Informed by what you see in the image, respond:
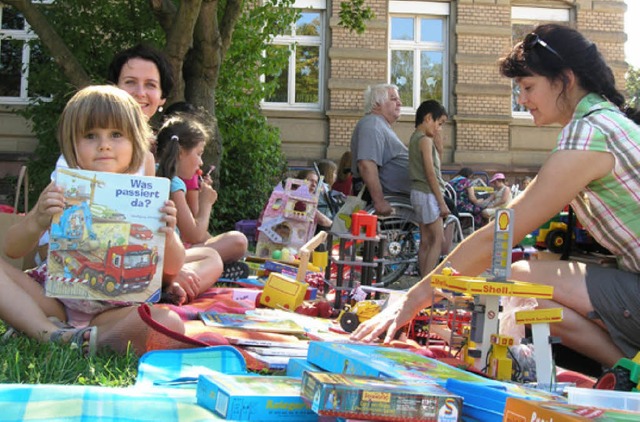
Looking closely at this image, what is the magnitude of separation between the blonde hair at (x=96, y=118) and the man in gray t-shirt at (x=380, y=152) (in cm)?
380

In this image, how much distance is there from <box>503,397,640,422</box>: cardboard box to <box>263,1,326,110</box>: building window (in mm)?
13338

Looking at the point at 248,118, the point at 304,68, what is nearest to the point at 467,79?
the point at 304,68

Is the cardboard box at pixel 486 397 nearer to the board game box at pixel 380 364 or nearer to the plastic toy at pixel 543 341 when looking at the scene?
the board game box at pixel 380 364

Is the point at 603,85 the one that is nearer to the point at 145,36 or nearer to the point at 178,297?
the point at 178,297

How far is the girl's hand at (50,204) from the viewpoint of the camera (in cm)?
273

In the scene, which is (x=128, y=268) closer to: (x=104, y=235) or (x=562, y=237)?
(x=104, y=235)

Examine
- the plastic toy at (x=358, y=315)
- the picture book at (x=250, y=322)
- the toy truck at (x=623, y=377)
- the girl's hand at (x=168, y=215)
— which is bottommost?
the picture book at (x=250, y=322)

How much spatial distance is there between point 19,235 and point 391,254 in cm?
438

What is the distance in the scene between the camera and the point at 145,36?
9852mm

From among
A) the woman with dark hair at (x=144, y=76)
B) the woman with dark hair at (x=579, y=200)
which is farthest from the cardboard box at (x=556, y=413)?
the woman with dark hair at (x=144, y=76)

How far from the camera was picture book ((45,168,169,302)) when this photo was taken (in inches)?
110

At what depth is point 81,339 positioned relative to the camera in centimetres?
267

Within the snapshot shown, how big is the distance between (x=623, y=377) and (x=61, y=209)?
185 cm

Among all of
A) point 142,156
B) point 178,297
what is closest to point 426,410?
point 142,156
